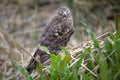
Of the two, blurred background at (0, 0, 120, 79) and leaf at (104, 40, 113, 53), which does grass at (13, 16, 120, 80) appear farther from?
blurred background at (0, 0, 120, 79)

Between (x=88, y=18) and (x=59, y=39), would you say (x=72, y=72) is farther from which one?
(x=88, y=18)

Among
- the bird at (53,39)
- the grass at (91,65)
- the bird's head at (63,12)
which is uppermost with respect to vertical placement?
the bird's head at (63,12)

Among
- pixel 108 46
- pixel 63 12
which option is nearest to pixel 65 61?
pixel 108 46

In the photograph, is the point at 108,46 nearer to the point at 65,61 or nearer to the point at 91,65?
the point at 91,65

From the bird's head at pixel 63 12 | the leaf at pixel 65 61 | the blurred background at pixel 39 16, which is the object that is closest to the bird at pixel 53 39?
the bird's head at pixel 63 12

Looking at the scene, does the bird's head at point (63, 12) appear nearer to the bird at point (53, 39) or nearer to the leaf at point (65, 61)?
the bird at point (53, 39)

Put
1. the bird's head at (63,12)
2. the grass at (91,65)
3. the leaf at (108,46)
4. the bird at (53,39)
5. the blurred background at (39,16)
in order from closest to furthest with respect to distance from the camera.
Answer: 1. the grass at (91,65)
2. the leaf at (108,46)
3. the bird at (53,39)
4. the bird's head at (63,12)
5. the blurred background at (39,16)

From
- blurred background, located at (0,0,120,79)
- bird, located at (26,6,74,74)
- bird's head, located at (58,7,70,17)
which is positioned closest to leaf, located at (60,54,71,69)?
bird, located at (26,6,74,74)

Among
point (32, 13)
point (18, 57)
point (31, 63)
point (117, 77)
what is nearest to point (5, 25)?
point (32, 13)
